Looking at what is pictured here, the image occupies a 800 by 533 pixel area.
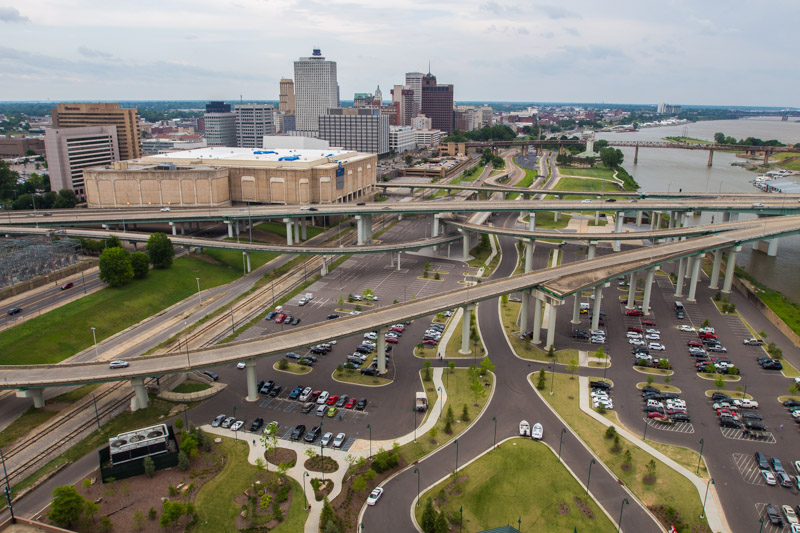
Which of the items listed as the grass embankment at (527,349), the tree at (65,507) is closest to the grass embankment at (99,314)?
the tree at (65,507)

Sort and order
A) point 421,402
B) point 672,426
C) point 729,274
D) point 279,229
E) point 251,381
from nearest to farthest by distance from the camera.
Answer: point 672,426
point 421,402
point 251,381
point 729,274
point 279,229

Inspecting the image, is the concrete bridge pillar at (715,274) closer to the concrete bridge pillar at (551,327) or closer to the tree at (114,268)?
the concrete bridge pillar at (551,327)

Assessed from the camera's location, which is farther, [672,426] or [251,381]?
[251,381]

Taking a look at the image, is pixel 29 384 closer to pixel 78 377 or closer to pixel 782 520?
pixel 78 377

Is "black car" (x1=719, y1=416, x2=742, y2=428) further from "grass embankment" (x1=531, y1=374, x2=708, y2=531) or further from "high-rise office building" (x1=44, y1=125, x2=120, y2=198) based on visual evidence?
"high-rise office building" (x1=44, y1=125, x2=120, y2=198)

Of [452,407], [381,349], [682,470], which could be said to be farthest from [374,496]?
[682,470]

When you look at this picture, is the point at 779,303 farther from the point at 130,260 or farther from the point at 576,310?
the point at 130,260

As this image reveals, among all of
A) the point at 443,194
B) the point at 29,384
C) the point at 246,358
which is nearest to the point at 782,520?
the point at 246,358

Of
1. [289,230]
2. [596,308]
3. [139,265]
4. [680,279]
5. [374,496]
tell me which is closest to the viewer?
[374,496]
